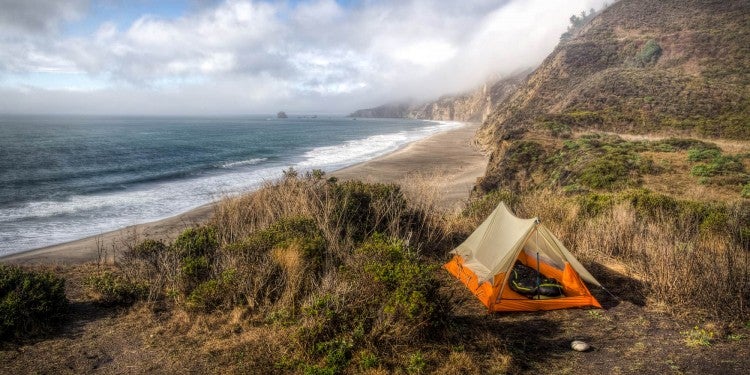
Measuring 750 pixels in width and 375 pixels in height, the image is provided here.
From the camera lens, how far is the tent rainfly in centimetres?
741

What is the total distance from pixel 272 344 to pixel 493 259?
446 centimetres

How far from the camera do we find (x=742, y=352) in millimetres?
5758

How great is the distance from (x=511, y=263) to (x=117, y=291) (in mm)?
7267

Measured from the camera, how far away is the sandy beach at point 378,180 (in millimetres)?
14273

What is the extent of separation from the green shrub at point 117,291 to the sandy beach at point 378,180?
179 centimetres

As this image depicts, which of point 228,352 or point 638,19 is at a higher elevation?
point 638,19

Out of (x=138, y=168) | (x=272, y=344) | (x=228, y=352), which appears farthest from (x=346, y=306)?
(x=138, y=168)

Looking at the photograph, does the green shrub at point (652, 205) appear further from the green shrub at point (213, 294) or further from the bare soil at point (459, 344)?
the green shrub at point (213, 294)

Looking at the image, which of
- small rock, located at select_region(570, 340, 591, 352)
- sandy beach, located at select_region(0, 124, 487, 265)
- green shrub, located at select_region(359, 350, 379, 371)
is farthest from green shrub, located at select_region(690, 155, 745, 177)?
green shrub, located at select_region(359, 350, 379, 371)

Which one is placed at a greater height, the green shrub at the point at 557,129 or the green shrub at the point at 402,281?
the green shrub at the point at 557,129

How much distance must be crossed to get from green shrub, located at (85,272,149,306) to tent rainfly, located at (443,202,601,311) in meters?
6.24

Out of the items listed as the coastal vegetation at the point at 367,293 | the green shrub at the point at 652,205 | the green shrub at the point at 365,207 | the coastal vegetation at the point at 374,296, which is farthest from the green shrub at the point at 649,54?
the green shrub at the point at 365,207

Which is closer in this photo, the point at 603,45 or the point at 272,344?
the point at 272,344

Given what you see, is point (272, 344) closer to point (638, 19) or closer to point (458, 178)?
point (458, 178)
